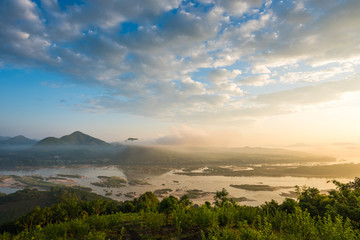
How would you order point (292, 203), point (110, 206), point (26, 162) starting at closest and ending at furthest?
point (292, 203) → point (110, 206) → point (26, 162)

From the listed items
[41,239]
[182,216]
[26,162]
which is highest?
[182,216]

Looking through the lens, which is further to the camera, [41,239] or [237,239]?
[41,239]

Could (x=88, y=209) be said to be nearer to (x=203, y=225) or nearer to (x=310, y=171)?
(x=203, y=225)

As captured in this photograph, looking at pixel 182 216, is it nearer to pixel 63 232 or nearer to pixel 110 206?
pixel 63 232

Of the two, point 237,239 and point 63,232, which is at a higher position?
point 237,239

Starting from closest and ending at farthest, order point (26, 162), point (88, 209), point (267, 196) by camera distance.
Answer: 1. point (88, 209)
2. point (267, 196)
3. point (26, 162)

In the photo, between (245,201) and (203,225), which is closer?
(203,225)

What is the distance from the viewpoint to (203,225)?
307 inches

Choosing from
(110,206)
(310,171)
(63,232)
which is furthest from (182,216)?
(310,171)

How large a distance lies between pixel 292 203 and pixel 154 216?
1380 centimetres

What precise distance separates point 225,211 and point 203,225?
1.50 metres

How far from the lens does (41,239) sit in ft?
23.2

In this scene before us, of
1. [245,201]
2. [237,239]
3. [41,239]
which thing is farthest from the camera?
[245,201]

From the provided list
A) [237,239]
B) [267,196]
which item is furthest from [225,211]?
[267,196]
